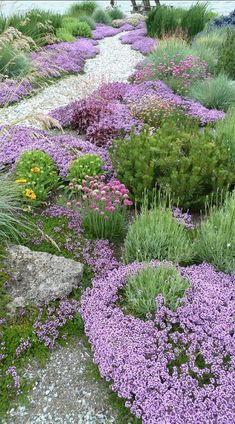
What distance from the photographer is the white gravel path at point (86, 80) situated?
28.8ft

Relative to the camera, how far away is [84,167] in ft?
18.5

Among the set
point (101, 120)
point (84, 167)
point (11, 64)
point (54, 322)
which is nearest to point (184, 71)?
point (101, 120)

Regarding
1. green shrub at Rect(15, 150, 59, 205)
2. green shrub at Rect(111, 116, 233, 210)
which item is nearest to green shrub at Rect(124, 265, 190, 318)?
green shrub at Rect(111, 116, 233, 210)

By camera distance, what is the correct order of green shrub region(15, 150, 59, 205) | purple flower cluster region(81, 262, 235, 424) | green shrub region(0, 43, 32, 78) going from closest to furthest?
purple flower cluster region(81, 262, 235, 424), green shrub region(15, 150, 59, 205), green shrub region(0, 43, 32, 78)

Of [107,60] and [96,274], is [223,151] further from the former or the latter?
[107,60]

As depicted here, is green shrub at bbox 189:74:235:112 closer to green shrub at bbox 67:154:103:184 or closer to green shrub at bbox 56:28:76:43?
green shrub at bbox 67:154:103:184

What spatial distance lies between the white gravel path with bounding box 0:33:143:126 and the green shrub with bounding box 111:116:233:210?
51.7 inches

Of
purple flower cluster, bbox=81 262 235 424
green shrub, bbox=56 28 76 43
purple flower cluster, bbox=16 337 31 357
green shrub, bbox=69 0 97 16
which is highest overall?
green shrub, bbox=69 0 97 16

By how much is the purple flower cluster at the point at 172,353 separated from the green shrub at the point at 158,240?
13.8 inches

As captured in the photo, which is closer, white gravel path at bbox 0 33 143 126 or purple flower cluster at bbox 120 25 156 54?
white gravel path at bbox 0 33 143 126

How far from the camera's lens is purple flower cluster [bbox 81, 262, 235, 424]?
2891mm

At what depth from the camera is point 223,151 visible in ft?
18.2

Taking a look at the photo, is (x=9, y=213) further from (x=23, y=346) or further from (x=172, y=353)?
(x=172, y=353)

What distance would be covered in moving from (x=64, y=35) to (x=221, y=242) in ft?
43.3
